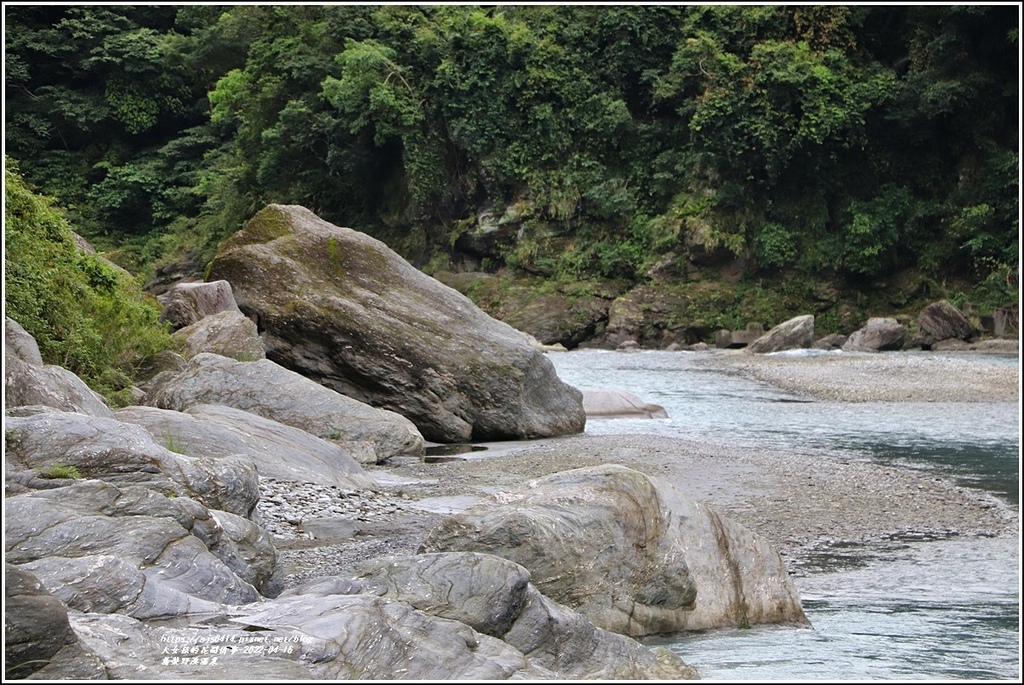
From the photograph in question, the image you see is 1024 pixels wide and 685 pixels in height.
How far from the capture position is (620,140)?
44.6 meters

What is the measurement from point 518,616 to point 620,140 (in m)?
41.2

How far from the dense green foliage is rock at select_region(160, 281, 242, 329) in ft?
3.49

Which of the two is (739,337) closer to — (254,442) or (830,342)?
(830,342)

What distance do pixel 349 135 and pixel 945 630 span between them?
135 feet

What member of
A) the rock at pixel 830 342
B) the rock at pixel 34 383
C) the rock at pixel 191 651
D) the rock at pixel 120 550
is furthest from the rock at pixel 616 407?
the rock at pixel 830 342

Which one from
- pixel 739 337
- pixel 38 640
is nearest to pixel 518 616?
pixel 38 640

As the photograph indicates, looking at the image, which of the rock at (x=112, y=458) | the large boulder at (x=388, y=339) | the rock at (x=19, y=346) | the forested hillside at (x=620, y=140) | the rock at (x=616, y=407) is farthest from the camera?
the forested hillside at (x=620, y=140)

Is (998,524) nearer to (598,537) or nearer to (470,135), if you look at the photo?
(598,537)

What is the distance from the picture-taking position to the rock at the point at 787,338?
113 feet

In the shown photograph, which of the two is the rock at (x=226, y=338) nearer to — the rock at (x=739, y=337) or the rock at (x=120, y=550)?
the rock at (x=120, y=550)

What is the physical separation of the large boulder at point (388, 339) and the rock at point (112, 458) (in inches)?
297

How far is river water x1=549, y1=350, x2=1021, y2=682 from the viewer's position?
550 centimetres

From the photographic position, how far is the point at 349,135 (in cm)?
4494

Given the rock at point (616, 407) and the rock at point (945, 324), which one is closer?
the rock at point (616, 407)
